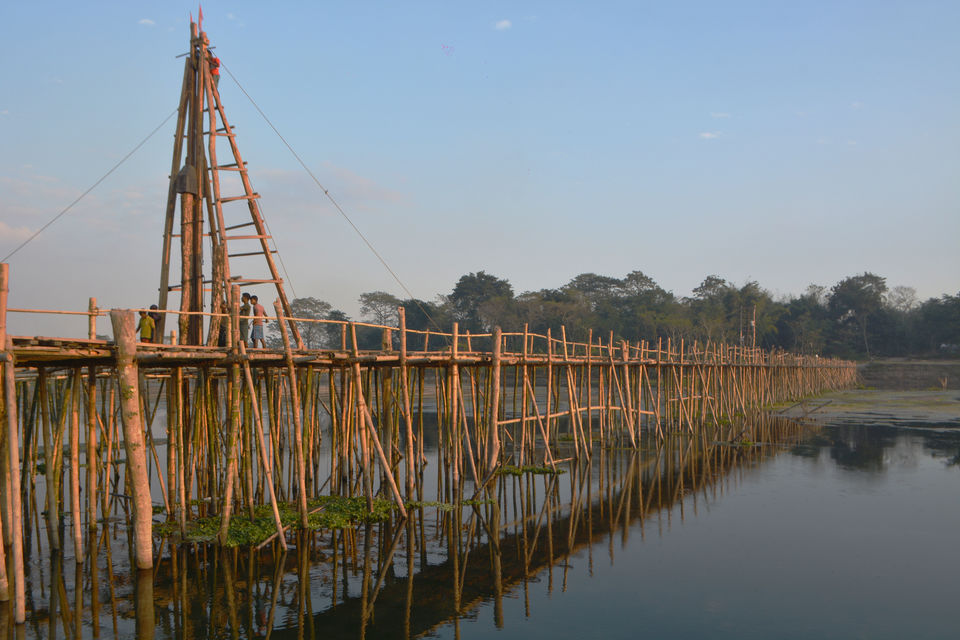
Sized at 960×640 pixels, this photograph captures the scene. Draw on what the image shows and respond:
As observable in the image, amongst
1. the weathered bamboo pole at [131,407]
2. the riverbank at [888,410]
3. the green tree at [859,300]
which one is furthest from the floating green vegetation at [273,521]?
the green tree at [859,300]

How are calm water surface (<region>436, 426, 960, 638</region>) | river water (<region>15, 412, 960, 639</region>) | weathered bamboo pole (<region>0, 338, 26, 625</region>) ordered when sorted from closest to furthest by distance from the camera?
weathered bamboo pole (<region>0, 338, 26, 625</region>)
river water (<region>15, 412, 960, 639</region>)
calm water surface (<region>436, 426, 960, 638</region>)

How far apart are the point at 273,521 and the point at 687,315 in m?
61.6

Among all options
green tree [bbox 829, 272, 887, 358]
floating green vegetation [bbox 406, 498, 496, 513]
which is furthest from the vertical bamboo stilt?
green tree [bbox 829, 272, 887, 358]

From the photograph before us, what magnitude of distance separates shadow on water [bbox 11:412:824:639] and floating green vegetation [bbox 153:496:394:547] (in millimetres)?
224

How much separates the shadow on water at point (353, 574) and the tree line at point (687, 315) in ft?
156

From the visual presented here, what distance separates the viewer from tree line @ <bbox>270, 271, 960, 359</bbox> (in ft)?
210

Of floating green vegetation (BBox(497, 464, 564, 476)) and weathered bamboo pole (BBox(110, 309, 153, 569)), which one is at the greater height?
weathered bamboo pole (BBox(110, 309, 153, 569))

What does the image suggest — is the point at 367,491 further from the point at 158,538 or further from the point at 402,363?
the point at 158,538

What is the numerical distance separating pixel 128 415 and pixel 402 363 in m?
4.82

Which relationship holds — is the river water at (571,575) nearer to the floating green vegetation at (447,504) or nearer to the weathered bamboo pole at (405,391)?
the floating green vegetation at (447,504)

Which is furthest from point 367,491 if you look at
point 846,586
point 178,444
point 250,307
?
point 846,586

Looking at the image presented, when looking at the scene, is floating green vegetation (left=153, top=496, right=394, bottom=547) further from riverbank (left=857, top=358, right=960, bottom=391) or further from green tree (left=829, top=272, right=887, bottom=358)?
green tree (left=829, top=272, right=887, bottom=358)

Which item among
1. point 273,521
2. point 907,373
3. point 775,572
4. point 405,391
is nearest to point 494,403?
point 405,391

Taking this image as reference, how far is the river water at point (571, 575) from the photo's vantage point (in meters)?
8.80
